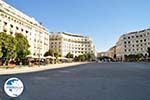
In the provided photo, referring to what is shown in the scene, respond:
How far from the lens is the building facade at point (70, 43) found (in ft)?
491

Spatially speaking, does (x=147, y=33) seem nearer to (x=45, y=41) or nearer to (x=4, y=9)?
(x=45, y=41)

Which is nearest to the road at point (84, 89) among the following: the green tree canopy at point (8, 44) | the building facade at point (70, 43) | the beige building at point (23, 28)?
the green tree canopy at point (8, 44)

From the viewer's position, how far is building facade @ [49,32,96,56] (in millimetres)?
149750

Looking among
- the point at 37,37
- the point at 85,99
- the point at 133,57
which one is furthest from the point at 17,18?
the point at 133,57

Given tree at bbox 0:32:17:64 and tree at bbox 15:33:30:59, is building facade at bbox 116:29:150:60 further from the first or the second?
tree at bbox 0:32:17:64

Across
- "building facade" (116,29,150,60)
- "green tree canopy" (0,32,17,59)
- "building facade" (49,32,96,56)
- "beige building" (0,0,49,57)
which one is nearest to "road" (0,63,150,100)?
"green tree canopy" (0,32,17,59)

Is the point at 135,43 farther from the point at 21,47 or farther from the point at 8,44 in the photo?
the point at 8,44

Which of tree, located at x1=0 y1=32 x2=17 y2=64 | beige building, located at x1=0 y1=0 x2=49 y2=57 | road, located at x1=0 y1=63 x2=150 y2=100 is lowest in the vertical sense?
road, located at x1=0 y1=63 x2=150 y2=100

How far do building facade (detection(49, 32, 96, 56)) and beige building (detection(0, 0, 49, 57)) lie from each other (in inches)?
1853

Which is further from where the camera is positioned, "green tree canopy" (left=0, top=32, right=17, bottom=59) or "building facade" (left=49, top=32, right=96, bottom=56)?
"building facade" (left=49, top=32, right=96, bottom=56)

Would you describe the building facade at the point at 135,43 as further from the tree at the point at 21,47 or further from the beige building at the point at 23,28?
the tree at the point at 21,47

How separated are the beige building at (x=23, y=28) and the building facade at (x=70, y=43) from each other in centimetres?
4706

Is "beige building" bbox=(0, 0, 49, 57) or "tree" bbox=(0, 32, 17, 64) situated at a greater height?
"beige building" bbox=(0, 0, 49, 57)

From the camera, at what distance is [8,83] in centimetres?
438
